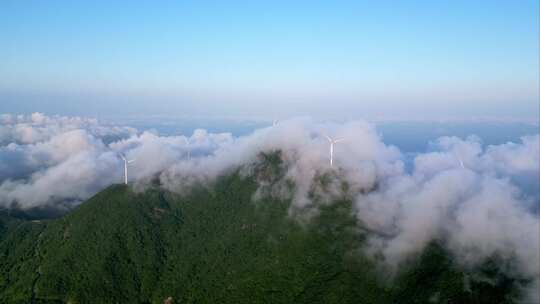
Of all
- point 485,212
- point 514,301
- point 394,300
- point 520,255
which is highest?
point 485,212

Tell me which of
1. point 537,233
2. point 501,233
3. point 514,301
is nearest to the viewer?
point 514,301

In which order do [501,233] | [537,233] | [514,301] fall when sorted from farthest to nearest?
1. [501,233]
2. [537,233]
3. [514,301]

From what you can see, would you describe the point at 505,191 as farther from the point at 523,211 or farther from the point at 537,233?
the point at 537,233

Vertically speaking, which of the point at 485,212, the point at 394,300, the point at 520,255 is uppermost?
the point at 485,212

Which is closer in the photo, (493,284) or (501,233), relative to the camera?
(493,284)

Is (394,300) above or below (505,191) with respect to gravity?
below

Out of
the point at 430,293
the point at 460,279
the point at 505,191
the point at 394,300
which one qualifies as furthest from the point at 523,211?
the point at 394,300

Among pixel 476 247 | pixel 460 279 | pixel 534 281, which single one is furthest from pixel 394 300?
pixel 534 281

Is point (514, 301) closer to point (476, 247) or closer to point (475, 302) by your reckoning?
point (475, 302)

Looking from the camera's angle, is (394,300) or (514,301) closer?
(514,301)
